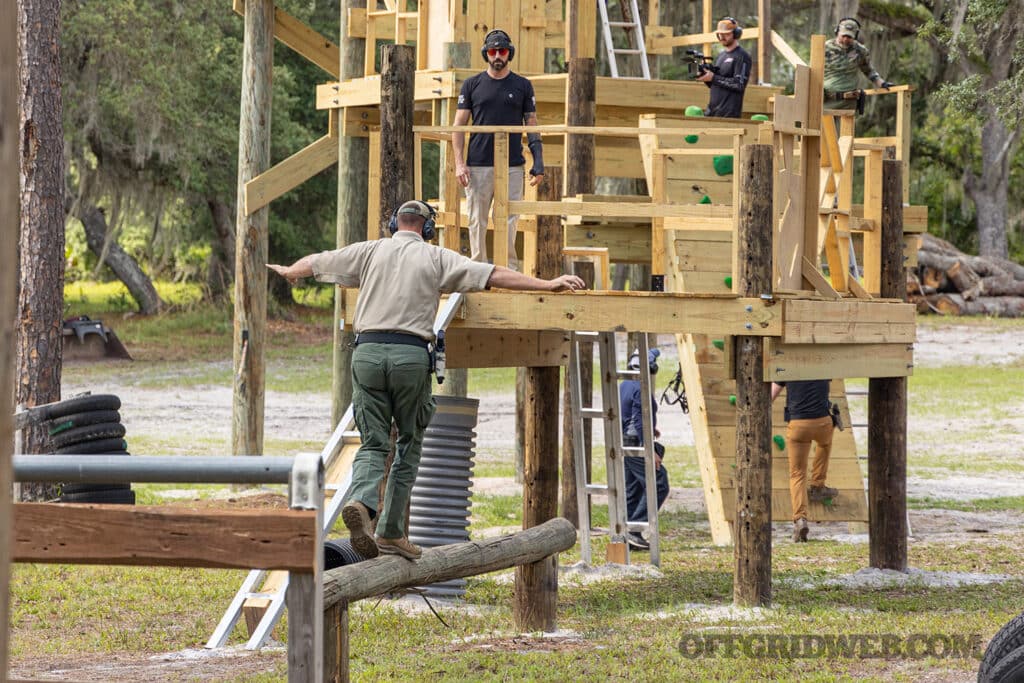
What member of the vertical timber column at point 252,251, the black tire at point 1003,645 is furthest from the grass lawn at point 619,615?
the black tire at point 1003,645

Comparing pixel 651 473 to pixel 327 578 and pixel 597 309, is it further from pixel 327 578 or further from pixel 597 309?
pixel 327 578

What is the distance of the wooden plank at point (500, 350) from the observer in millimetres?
11523

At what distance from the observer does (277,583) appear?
9.81 meters

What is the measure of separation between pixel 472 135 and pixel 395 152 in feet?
3.45

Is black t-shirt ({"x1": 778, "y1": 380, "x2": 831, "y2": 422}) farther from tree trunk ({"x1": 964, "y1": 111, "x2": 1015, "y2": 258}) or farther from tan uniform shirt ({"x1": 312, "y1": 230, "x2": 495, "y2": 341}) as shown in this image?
tree trunk ({"x1": 964, "y1": 111, "x2": 1015, "y2": 258})

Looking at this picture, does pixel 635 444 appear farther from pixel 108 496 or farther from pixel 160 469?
pixel 160 469

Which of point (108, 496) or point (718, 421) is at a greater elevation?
point (718, 421)

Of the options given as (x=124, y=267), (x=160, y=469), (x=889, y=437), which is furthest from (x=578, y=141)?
(x=124, y=267)

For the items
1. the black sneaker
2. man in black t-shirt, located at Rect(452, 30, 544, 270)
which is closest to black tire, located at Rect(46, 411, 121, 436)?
man in black t-shirt, located at Rect(452, 30, 544, 270)

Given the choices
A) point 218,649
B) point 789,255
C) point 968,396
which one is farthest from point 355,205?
point 968,396

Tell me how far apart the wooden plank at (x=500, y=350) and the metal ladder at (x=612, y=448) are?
3.24 ft

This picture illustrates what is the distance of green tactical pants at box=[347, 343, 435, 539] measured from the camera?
8031 millimetres

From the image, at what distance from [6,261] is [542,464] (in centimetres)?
794

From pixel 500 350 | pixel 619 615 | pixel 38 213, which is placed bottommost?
pixel 619 615
